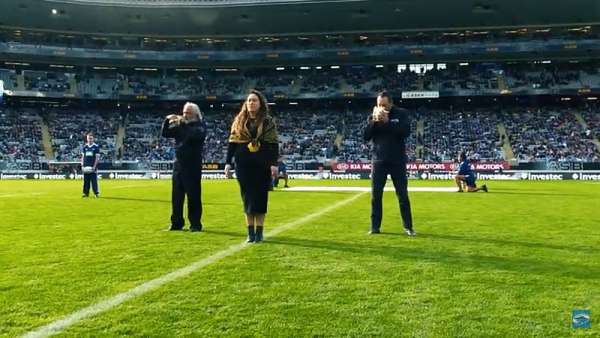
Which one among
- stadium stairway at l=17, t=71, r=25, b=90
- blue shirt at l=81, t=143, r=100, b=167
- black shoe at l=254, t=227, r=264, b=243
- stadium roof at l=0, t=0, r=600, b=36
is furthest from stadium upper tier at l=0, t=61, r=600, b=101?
black shoe at l=254, t=227, r=264, b=243

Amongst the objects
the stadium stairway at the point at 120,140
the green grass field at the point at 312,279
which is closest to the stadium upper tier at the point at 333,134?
the stadium stairway at the point at 120,140

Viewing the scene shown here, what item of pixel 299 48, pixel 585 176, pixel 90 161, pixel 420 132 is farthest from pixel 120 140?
pixel 585 176

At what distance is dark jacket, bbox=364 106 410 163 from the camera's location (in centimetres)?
809

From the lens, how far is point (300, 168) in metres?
43.4

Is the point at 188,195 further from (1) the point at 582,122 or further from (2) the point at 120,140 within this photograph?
(1) the point at 582,122

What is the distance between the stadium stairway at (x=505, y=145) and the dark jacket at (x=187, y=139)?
1520 inches

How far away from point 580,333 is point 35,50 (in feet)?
192

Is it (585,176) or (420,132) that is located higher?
(420,132)

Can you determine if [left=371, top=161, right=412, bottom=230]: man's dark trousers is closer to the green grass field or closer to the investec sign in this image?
the green grass field

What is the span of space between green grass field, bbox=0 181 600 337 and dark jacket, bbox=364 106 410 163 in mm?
1169

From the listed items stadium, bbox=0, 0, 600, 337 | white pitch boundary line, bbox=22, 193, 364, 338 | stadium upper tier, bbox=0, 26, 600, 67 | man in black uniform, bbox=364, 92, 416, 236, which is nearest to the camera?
white pitch boundary line, bbox=22, 193, 364, 338

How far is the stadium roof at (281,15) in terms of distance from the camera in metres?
47.6

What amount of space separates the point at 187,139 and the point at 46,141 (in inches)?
1873

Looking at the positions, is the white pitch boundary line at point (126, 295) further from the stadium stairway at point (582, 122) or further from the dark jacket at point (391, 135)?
the stadium stairway at point (582, 122)
